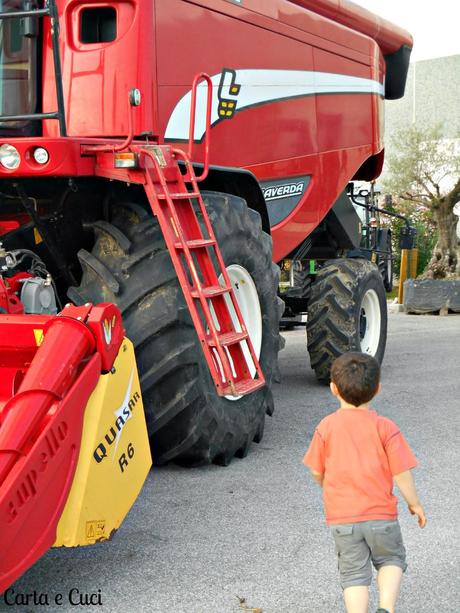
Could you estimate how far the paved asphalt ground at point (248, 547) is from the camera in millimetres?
3670

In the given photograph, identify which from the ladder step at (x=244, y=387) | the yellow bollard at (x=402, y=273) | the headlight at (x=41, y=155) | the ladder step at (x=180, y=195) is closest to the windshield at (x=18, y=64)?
the headlight at (x=41, y=155)

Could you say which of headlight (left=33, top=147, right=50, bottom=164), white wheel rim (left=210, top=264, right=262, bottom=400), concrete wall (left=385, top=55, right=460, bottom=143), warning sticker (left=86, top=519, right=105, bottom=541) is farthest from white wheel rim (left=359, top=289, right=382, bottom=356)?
concrete wall (left=385, top=55, right=460, bottom=143)

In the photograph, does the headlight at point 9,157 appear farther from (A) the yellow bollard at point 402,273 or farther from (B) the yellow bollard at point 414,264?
(B) the yellow bollard at point 414,264

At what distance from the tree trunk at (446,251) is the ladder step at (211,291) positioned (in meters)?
13.1

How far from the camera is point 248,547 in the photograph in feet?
A: 13.8

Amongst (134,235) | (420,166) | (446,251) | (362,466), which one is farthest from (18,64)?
(420,166)

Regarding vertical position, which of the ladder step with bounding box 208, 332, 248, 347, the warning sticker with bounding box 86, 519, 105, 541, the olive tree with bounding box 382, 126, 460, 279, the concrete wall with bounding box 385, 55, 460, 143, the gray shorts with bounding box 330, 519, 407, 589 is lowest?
the warning sticker with bounding box 86, 519, 105, 541

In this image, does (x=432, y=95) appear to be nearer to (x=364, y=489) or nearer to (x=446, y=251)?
(x=446, y=251)

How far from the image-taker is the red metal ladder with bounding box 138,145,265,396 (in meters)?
4.55

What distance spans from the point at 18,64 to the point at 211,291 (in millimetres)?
1731

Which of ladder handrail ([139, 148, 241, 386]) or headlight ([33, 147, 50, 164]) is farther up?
headlight ([33, 147, 50, 164])

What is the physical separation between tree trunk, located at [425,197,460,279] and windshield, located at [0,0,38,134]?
13066 millimetres

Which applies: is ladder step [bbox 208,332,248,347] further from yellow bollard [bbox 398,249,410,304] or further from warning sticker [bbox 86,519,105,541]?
yellow bollard [bbox 398,249,410,304]

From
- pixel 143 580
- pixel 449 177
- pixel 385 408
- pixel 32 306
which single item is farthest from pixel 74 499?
pixel 449 177
